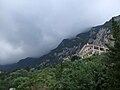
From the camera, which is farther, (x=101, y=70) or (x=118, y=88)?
(x=101, y=70)

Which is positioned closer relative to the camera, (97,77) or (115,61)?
(115,61)

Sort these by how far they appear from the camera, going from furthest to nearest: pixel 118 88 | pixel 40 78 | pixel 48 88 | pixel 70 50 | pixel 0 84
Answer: pixel 70 50 < pixel 0 84 < pixel 40 78 < pixel 48 88 < pixel 118 88

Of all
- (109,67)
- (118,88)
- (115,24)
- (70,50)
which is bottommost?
(118,88)

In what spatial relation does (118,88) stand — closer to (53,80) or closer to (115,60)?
(115,60)

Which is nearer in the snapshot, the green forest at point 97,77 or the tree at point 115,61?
the tree at point 115,61

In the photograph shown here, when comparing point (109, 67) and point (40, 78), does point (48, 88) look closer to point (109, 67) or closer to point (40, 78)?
point (40, 78)

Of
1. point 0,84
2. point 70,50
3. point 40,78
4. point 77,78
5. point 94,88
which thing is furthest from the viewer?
point 70,50

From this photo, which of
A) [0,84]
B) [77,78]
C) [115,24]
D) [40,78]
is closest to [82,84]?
[77,78]

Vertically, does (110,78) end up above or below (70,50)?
below

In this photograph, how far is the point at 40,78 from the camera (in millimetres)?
57000

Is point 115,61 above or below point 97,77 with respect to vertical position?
above

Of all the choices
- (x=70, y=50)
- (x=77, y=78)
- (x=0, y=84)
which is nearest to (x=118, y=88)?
(x=77, y=78)

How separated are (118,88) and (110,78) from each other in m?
1.47

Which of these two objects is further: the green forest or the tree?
the green forest
